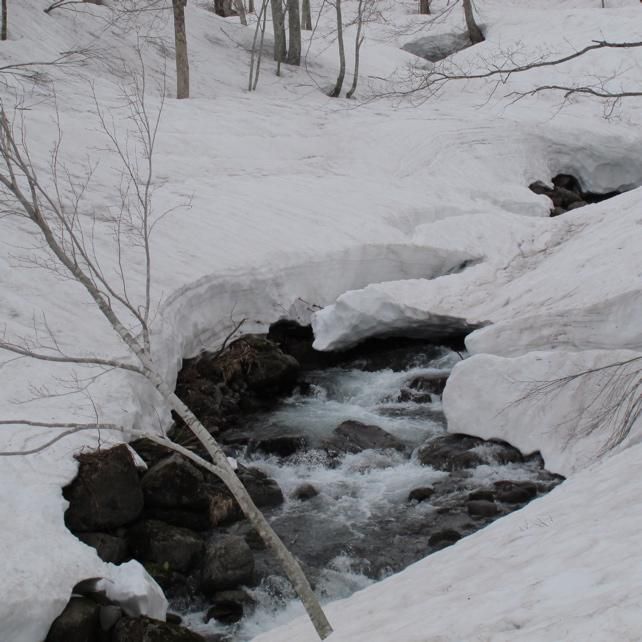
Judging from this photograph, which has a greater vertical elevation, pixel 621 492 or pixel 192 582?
pixel 621 492

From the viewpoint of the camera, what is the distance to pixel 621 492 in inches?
219

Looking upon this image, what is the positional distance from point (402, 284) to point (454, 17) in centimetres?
1741

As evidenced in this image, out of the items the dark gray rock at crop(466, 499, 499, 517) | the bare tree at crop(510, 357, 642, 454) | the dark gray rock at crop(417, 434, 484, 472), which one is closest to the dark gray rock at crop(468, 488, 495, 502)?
the dark gray rock at crop(466, 499, 499, 517)

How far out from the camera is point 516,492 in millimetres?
7883

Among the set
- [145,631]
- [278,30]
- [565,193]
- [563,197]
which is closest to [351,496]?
[145,631]

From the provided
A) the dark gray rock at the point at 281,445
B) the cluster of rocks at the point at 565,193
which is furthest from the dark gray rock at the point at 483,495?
the cluster of rocks at the point at 565,193

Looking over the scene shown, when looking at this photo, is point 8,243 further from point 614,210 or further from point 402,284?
point 614,210

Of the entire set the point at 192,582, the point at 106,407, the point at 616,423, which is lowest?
the point at 192,582

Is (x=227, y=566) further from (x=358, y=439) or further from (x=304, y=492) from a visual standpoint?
(x=358, y=439)

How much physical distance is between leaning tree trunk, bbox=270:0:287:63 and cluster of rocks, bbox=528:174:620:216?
287 inches

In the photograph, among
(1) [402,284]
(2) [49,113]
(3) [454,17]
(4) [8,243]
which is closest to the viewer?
(4) [8,243]

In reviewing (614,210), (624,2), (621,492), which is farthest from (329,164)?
(624,2)

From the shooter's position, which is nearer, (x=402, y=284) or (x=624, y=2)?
(x=402, y=284)

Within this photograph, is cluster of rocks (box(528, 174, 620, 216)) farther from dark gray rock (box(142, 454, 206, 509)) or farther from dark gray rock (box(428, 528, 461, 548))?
dark gray rock (box(142, 454, 206, 509))
